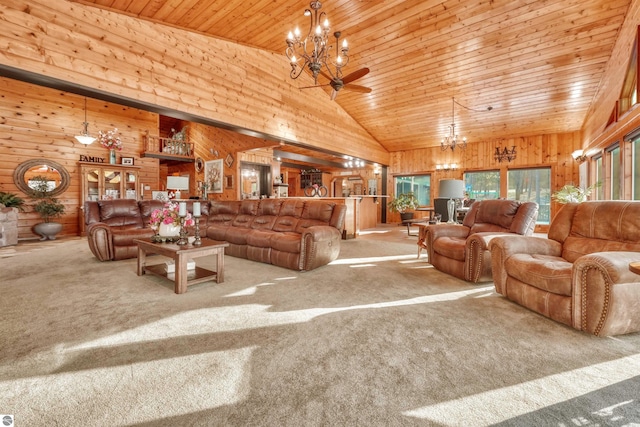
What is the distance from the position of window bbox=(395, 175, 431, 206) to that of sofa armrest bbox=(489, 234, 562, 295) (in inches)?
327

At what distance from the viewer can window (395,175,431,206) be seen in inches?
438

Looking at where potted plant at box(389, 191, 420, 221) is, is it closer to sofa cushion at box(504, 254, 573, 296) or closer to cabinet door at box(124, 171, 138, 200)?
sofa cushion at box(504, 254, 573, 296)

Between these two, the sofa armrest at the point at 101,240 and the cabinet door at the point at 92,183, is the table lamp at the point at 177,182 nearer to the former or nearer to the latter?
the cabinet door at the point at 92,183

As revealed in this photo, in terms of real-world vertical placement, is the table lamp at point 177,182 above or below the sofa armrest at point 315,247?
above

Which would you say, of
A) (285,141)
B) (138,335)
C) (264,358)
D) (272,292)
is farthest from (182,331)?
(285,141)

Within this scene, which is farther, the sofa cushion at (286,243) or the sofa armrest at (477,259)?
the sofa cushion at (286,243)

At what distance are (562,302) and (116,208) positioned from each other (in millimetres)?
6167

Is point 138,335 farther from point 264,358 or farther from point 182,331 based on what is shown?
point 264,358

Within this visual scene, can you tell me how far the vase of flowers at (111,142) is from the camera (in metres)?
8.06

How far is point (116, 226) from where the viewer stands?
16.1 ft

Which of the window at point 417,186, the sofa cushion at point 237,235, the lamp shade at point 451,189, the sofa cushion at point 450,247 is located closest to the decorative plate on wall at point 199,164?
the sofa cushion at point 237,235

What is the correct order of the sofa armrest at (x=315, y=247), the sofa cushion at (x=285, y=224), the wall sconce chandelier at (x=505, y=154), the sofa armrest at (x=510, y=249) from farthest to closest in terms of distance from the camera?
the wall sconce chandelier at (x=505, y=154) < the sofa cushion at (x=285, y=224) < the sofa armrest at (x=315, y=247) < the sofa armrest at (x=510, y=249)

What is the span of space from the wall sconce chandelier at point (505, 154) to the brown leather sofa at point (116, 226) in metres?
9.17

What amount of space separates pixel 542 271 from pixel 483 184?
875 centimetres
